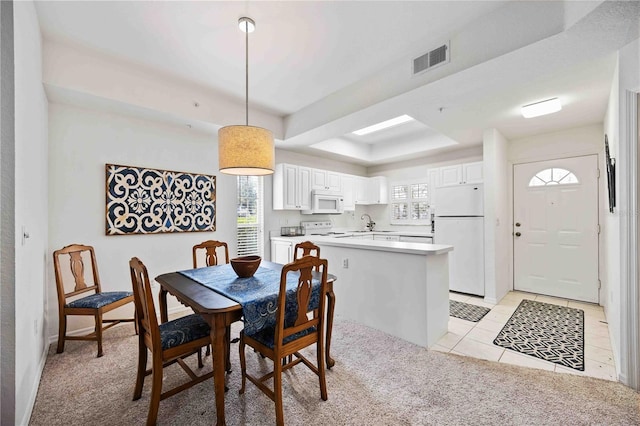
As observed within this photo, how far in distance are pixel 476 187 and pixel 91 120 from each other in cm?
503

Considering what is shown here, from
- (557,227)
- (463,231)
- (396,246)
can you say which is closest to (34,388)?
(396,246)

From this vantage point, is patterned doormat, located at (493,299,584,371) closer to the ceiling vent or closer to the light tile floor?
the light tile floor

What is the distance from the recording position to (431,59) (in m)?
2.49

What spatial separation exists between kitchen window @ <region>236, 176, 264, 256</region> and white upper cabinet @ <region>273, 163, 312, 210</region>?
10.7 inches

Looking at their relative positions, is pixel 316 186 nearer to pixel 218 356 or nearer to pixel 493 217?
pixel 493 217

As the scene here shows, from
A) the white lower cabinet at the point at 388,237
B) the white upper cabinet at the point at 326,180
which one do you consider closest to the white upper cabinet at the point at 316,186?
the white upper cabinet at the point at 326,180

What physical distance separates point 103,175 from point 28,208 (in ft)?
4.43

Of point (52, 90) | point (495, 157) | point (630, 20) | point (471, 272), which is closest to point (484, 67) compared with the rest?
point (630, 20)

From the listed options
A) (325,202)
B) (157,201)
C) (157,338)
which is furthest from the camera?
(325,202)

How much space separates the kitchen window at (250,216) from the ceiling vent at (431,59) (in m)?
2.92

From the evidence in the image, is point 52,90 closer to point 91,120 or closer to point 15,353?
point 91,120

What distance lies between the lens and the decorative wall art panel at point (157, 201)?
3.16 meters

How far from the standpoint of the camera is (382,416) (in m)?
1.72

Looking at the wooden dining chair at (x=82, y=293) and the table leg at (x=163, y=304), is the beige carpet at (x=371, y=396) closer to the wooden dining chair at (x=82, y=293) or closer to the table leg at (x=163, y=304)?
the wooden dining chair at (x=82, y=293)
